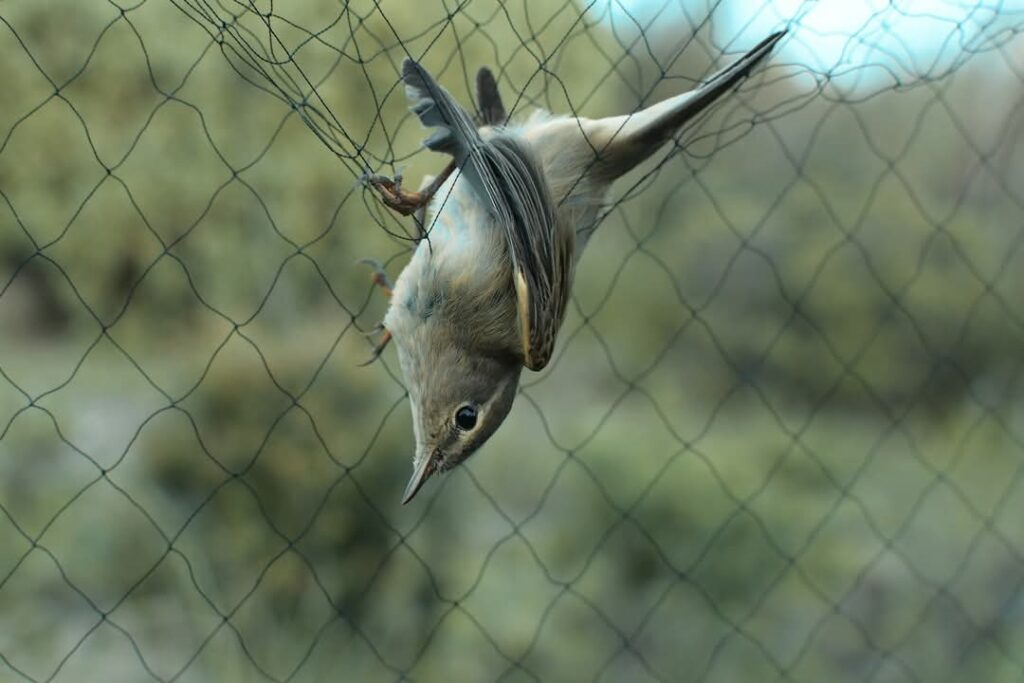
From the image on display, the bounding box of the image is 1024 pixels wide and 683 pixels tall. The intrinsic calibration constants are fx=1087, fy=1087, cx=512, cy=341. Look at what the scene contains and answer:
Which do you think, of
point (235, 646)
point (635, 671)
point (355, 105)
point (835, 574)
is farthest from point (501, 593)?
point (355, 105)

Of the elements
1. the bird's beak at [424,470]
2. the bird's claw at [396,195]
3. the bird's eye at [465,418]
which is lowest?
the bird's beak at [424,470]

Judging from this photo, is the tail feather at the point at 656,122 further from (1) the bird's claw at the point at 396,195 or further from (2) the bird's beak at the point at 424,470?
(2) the bird's beak at the point at 424,470

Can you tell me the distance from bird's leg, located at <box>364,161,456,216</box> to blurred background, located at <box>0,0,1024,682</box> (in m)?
0.17

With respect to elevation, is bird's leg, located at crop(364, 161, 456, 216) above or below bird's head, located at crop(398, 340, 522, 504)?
above

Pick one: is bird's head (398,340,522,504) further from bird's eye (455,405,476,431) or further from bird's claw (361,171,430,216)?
bird's claw (361,171,430,216)

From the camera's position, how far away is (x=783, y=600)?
3373 millimetres

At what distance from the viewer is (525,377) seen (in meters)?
3.51

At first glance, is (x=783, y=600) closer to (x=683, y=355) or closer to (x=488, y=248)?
(x=683, y=355)

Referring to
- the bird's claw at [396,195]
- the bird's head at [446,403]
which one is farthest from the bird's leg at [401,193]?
the bird's head at [446,403]

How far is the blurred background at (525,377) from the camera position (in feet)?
6.45

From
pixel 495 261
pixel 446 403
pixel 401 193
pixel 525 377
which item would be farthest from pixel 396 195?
pixel 525 377

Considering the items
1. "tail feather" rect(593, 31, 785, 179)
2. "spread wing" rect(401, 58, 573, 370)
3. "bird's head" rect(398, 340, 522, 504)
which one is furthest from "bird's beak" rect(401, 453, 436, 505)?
"tail feather" rect(593, 31, 785, 179)

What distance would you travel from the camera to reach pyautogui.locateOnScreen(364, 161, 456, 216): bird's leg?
1200 mm

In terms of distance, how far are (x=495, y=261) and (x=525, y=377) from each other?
226 centimetres
